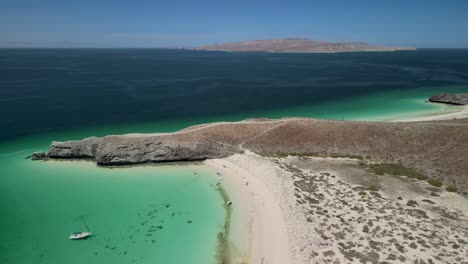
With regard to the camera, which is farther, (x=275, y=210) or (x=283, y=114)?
(x=283, y=114)

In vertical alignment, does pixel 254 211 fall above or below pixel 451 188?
below

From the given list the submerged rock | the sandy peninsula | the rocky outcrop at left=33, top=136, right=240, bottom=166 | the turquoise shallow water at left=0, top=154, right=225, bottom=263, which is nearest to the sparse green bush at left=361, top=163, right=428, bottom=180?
the sandy peninsula

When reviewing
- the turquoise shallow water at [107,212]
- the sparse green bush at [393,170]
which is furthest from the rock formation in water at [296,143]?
the turquoise shallow water at [107,212]

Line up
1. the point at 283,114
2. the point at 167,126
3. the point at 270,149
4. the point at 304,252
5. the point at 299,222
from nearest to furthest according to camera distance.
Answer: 1. the point at 304,252
2. the point at 299,222
3. the point at 270,149
4. the point at 167,126
5. the point at 283,114

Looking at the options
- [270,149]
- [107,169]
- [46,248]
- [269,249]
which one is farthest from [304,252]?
[107,169]

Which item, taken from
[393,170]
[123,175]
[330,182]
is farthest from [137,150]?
[393,170]

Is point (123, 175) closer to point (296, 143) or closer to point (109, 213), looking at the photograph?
point (109, 213)

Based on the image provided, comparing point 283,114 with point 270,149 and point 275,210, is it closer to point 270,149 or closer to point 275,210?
point 270,149

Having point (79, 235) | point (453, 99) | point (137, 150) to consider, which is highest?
point (453, 99)

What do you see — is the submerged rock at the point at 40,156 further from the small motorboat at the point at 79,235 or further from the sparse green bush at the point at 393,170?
the sparse green bush at the point at 393,170
